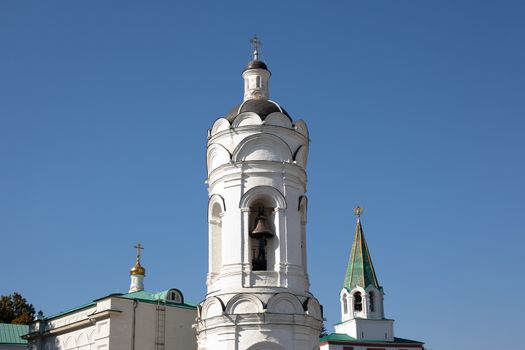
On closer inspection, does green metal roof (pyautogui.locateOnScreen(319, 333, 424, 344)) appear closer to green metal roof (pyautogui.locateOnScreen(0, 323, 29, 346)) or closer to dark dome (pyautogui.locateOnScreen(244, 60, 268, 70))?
green metal roof (pyautogui.locateOnScreen(0, 323, 29, 346))

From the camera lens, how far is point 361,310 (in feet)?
162

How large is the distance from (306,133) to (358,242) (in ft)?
88.6

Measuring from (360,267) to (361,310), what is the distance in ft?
9.25

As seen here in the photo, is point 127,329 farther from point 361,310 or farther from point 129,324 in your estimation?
point 361,310

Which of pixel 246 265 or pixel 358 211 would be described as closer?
pixel 246 265

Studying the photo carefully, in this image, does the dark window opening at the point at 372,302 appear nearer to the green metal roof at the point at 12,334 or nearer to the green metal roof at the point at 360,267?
the green metal roof at the point at 360,267

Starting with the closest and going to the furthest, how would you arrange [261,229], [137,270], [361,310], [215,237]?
[261,229] < [215,237] < [137,270] < [361,310]

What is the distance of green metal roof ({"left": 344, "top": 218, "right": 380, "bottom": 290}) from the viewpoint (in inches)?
1922

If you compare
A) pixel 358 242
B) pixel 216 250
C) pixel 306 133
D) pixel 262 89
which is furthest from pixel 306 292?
pixel 358 242

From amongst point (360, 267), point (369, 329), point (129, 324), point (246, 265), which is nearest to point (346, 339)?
point (369, 329)

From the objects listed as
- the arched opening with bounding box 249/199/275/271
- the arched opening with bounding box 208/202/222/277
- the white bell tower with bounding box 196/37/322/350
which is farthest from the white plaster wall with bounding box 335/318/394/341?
the arched opening with bounding box 249/199/275/271

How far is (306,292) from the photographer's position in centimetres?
2183

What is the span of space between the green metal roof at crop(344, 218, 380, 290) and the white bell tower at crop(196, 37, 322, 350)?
2693cm

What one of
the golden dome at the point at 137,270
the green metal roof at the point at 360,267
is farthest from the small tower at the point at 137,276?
the green metal roof at the point at 360,267
